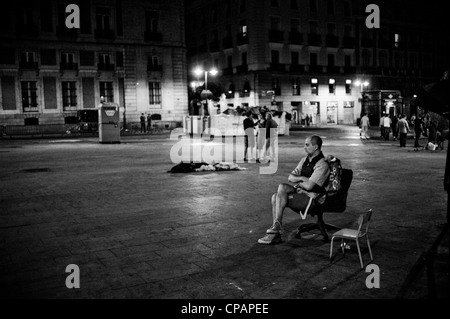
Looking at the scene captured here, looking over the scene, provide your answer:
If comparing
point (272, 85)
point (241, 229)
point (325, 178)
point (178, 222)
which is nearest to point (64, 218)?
point (178, 222)

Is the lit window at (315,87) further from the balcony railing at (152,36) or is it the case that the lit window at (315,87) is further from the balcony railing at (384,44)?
the balcony railing at (152,36)

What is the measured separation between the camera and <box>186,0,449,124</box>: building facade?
178 ft

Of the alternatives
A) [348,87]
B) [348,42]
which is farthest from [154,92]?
[348,42]

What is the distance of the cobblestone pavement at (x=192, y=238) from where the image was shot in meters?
4.78

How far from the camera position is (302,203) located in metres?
6.32

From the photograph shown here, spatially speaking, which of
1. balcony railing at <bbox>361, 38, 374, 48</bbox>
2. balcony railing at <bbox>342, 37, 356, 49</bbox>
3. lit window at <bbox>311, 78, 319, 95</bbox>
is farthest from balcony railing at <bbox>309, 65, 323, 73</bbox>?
balcony railing at <bbox>361, 38, 374, 48</bbox>

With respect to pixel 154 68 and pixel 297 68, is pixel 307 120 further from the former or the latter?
pixel 154 68

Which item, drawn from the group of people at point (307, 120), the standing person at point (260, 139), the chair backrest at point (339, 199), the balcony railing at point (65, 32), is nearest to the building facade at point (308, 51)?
the group of people at point (307, 120)

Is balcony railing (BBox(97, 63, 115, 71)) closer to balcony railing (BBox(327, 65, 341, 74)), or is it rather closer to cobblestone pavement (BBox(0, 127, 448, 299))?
balcony railing (BBox(327, 65, 341, 74))

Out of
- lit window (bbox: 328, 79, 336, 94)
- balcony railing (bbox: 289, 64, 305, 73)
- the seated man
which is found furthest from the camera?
lit window (bbox: 328, 79, 336, 94)

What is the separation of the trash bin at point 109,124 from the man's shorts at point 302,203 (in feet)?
70.0

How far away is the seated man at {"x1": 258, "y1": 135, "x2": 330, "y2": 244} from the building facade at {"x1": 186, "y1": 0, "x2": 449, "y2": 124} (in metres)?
43.2

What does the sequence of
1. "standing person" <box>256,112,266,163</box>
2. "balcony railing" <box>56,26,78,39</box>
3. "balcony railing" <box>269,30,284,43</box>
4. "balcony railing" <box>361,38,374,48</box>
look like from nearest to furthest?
"standing person" <box>256,112,266,163</box>
"balcony railing" <box>56,26,78,39</box>
"balcony railing" <box>269,30,284,43</box>
"balcony railing" <box>361,38,374,48</box>
